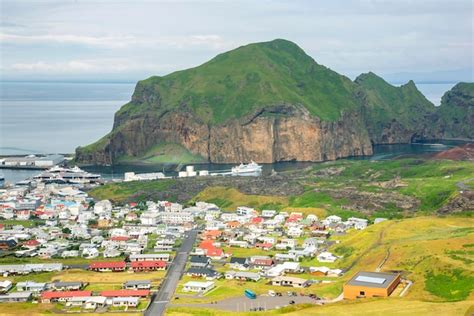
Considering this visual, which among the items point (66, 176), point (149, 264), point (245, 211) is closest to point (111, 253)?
point (149, 264)

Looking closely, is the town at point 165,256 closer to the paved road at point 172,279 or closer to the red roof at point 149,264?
the paved road at point 172,279

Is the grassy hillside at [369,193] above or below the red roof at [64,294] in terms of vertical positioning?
above

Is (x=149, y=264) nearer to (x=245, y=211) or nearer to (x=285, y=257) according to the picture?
(x=285, y=257)

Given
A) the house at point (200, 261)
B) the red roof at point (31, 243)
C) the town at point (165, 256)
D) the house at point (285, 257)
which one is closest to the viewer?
the town at point (165, 256)

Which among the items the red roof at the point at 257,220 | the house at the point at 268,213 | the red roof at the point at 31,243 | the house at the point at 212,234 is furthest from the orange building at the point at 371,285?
the house at the point at 268,213

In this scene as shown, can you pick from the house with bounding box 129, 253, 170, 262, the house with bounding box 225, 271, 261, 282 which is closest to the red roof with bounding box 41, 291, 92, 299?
the house with bounding box 129, 253, 170, 262

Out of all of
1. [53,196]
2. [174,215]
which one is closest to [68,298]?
[174,215]

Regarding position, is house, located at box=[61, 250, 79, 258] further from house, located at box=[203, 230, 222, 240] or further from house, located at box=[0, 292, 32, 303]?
house, located at box=[0, 292, 32, 303]
